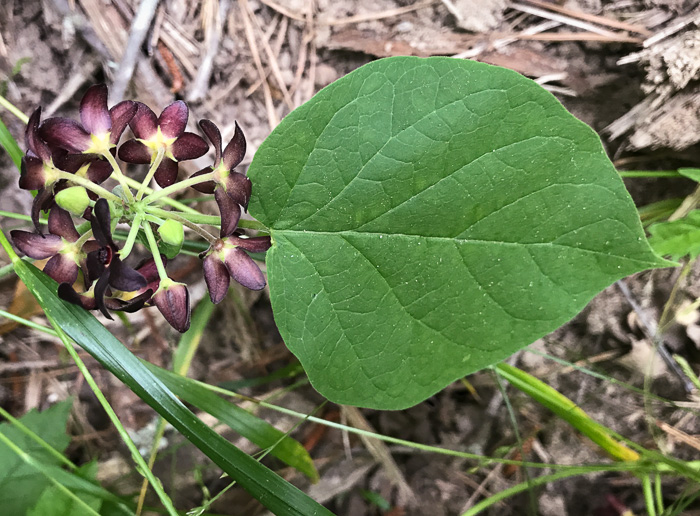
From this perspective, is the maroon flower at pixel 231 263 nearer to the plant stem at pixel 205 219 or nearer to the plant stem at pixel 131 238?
the plant stem at pixel 205 219

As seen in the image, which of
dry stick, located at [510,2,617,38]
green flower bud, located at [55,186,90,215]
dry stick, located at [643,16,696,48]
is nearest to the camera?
green flower bud, located at [55,186,90,215]

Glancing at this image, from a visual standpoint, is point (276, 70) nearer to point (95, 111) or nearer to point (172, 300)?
point (95, 111)

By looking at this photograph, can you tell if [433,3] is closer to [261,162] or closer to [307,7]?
[307,7]

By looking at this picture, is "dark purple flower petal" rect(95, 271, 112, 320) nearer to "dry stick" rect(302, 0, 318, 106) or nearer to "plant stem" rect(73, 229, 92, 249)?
"plant stem" rect(73, 229, 92, 249)

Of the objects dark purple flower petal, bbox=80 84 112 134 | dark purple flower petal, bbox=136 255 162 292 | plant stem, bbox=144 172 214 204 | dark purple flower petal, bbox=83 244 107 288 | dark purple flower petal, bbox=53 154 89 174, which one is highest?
dark purple flower petal, bbox=80 84 112 134

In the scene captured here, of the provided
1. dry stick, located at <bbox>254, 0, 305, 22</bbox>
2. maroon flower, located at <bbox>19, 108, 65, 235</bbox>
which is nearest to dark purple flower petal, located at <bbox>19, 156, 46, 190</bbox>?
maroon flower, located at <bbox>19, 108, 65, 235</bbox>

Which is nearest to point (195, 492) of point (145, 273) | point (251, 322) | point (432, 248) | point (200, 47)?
point (251, 322)

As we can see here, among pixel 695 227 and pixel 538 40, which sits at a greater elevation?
pixel 538 40
